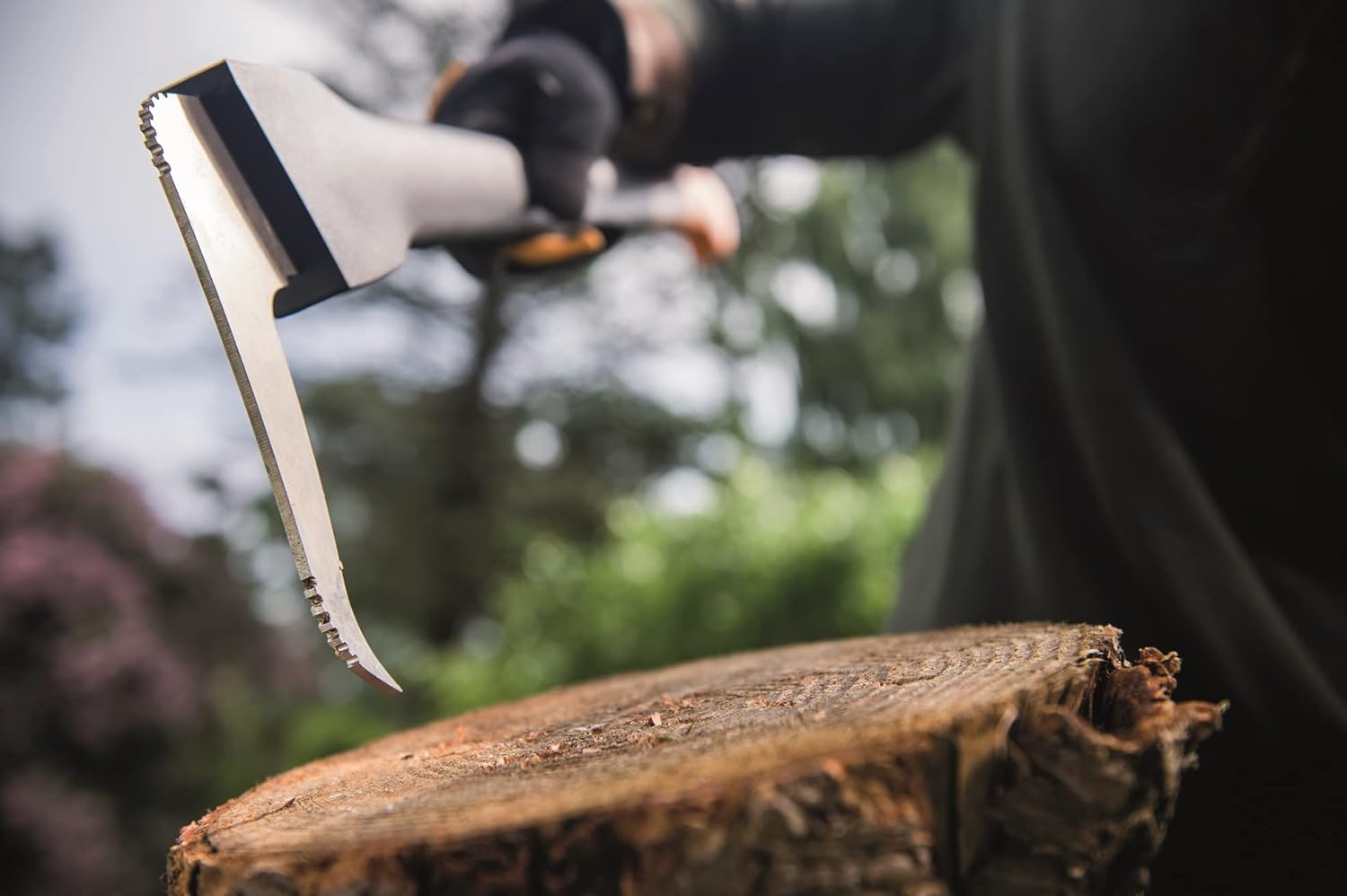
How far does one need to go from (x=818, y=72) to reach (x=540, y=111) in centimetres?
48

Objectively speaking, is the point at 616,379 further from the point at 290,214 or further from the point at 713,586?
the point at 290,214

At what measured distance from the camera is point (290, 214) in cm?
78

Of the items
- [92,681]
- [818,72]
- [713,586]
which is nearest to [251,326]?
[818,72]

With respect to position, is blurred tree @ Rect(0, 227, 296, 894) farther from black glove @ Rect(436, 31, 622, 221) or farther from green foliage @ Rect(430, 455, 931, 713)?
black glove @ Rect(436, 31, 622, 221)

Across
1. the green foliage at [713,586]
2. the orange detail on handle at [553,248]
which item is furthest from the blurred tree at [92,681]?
the orange detail on handle at [553,248]

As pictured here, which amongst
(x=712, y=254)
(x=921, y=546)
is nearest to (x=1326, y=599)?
(x=921, y=546)

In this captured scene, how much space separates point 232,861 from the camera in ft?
1.63

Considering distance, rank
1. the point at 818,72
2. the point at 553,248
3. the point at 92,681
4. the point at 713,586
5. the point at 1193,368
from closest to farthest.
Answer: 1. the point at 1193,368
2. the point at 553,248
3. the point at 818,72
4. the point at 92,681
5. the point at 713,586

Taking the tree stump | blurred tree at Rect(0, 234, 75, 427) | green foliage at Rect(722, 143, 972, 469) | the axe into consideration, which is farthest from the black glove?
green foliage at Rect(722, 143, 972, 469)

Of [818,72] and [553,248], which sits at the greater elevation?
[818,72]

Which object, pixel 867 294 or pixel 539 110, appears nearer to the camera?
pixel 539 110

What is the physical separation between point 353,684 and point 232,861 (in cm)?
683

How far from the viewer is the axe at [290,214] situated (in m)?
0.71

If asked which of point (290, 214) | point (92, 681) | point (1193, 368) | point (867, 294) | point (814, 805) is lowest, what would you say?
point (92, 681)
